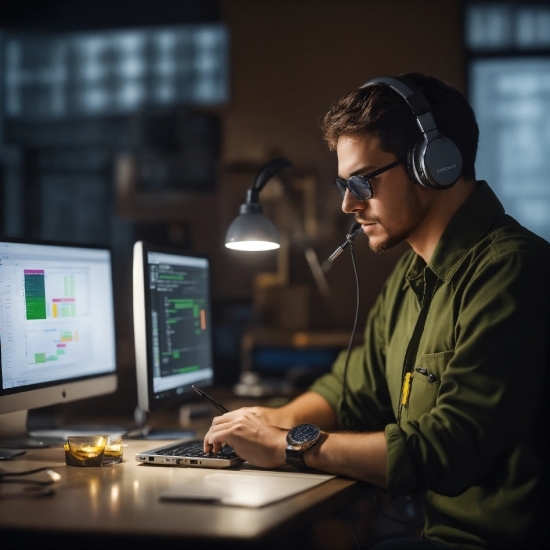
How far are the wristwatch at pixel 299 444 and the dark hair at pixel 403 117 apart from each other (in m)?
0.60

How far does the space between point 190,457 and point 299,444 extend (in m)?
0.25

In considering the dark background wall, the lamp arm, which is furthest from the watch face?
the dark background wall

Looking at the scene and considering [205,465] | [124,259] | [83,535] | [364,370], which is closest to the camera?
[83,535]

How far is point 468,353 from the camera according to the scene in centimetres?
130

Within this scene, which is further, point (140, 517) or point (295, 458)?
point (295, 458)

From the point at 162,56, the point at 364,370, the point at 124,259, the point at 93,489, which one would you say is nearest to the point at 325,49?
the point at 162,56

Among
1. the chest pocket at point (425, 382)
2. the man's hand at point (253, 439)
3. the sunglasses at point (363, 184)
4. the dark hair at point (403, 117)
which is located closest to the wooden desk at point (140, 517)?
the man's hand at point (253, 439)

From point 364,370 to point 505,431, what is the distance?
61cm

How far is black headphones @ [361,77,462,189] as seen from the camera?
1.50 m

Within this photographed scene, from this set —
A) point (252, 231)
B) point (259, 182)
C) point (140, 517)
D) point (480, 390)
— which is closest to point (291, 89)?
point (259, 182)

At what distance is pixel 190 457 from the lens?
59.4 inches

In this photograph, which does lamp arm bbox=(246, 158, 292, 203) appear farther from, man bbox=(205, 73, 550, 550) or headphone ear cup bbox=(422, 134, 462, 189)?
headphone ear cup bbox=(422, 134, 462, 189)

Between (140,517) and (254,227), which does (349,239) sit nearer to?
(254,227)

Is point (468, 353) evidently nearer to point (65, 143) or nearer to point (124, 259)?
point (124, 259)
